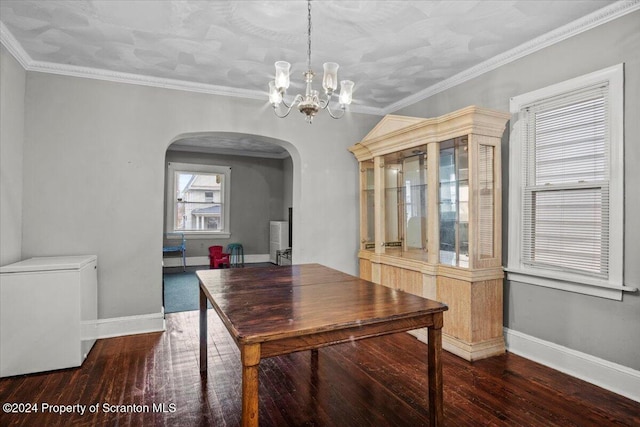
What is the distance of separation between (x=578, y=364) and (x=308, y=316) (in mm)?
2426

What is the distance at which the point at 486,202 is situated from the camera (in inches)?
124

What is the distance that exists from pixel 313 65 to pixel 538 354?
11.0 ft

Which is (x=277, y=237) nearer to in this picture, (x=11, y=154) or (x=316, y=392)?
(x=11, y=154)

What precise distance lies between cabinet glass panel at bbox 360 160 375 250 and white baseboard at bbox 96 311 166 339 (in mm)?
2617

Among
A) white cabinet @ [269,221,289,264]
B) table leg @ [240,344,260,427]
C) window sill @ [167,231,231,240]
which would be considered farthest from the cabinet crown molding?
window sill @ [167,231,231,240]

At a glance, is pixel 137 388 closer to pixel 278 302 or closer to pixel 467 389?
pixel 278 302

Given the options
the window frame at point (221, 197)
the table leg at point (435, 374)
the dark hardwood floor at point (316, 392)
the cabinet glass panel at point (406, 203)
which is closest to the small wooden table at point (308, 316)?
the table leg at point (435, 374)

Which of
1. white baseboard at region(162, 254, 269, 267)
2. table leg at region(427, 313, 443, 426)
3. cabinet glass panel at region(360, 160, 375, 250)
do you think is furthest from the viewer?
white baseboard at region(162, 254, 269, 267)

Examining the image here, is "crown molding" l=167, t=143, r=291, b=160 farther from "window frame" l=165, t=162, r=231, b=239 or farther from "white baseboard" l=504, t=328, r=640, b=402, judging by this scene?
"white baseboard" l=504, t=328, r=640, b=402

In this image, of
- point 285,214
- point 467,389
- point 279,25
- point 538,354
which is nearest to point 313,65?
point 279,25

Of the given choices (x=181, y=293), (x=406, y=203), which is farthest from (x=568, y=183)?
(x=181, y=293)

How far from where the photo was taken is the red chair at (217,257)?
25.1 feet

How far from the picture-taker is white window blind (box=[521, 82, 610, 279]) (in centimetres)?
261

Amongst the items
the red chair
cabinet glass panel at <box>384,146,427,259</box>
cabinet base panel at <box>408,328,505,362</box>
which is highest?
cabinet glass panel at <box>384,146,427,259</box>
